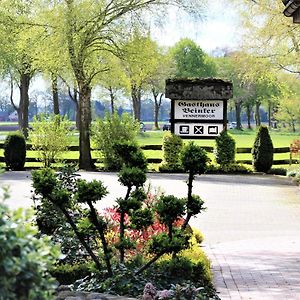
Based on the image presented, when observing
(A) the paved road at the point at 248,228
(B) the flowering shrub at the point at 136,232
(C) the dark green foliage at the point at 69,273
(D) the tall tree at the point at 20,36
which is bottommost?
(A) the paved road at the point at 248,228

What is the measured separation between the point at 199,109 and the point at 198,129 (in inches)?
28.1

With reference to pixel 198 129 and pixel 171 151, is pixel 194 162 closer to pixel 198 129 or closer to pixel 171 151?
pixel 198 129

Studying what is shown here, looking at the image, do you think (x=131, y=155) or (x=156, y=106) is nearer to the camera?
(x=131, y=155)

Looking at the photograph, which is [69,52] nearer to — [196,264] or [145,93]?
[196,264]

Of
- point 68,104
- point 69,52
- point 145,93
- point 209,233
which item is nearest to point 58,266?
point 209,233

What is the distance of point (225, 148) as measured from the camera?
26281 millimetres

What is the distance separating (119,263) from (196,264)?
1.05m

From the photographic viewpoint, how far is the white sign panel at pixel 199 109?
957 inches

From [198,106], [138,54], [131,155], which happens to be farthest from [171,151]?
[131,155]

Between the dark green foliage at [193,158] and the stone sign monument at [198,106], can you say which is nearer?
the dark green foliage at [193,158]

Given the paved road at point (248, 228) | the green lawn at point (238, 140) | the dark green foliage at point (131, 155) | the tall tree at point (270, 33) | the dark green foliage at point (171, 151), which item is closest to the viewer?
the dark green foliage at point (131, 155)

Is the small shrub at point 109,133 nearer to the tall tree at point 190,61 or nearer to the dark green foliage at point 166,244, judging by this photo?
the dark green foliage at point 166,244

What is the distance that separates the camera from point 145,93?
3088 inches

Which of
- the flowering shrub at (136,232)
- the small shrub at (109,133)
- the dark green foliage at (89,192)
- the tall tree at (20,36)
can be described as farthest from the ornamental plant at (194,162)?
the tall tree at (20,36)
